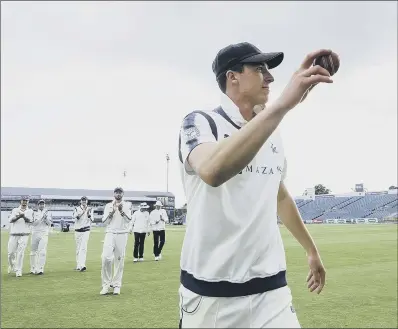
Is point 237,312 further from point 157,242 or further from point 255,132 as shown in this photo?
point 157,242

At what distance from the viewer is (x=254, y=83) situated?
7.15 feet

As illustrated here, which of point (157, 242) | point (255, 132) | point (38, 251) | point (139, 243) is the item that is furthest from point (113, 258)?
point (255, 132)

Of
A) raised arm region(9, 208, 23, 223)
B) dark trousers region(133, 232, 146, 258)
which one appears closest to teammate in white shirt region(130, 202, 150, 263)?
dark trousers region(133, 232, 146, 258)

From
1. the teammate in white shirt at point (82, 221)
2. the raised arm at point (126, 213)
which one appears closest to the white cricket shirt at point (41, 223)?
the teammate in white shirt at point (82, 221)

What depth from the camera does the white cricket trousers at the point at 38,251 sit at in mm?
13484

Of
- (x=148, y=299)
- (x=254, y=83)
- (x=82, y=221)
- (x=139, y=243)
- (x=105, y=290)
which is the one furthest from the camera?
(x=139, y=243)

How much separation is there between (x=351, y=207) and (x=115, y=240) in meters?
79.5

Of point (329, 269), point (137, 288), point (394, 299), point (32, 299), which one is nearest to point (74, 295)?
point (32, 299)

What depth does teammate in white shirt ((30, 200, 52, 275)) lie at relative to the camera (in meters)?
13.5

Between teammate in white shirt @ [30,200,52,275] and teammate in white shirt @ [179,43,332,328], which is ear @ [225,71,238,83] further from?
teammate in white shirt @ [30,200,52,275]

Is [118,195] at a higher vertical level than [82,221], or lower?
higher

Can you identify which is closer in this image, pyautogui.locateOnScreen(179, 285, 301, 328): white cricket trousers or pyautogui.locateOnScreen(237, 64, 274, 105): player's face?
pyautogui.locateOnScreen(179, 285, 301, 328): white cricket trousers

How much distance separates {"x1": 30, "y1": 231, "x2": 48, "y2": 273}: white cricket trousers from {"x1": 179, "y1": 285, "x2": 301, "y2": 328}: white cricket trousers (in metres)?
12.5

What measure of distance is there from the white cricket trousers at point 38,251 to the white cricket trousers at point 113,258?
14.1 ft
